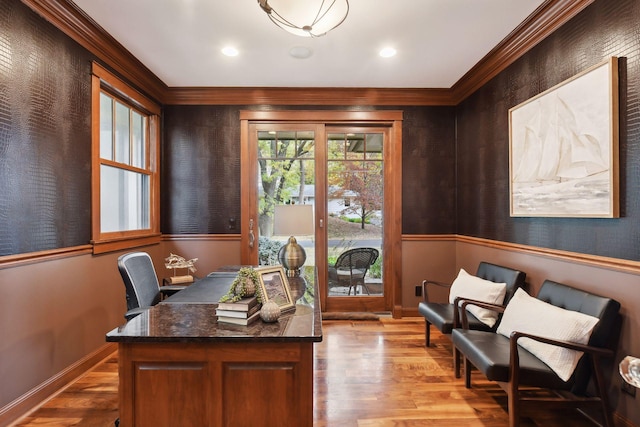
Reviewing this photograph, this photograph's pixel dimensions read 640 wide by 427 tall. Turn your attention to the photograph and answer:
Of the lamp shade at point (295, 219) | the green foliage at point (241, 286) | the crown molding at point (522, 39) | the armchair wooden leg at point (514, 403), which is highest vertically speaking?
the crown molding at point (522, 39)

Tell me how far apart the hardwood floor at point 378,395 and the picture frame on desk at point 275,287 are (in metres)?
0.91

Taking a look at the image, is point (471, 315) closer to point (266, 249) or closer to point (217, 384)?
point (217, 384)

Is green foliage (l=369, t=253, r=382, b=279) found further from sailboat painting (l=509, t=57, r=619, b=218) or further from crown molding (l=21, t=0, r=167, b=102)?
crown molding (l=21, t=0, r=167, b=102)

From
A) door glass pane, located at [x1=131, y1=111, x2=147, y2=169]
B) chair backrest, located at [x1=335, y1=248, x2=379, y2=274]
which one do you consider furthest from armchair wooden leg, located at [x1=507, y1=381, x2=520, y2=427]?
door glass pane, located at [x1=131, y1=111, x2=147, y2=169]

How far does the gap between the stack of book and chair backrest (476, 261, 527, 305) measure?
221 centimetres

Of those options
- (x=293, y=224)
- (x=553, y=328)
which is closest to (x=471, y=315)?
(x=553, y=328)

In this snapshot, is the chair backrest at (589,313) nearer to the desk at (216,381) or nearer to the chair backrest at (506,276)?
the chair backrest at (506,276)

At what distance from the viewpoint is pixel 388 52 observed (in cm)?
309

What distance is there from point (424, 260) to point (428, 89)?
2.10m

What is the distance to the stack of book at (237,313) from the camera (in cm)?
151

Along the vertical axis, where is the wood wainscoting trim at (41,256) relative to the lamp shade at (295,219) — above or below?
below

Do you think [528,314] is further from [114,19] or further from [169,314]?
[114,19]

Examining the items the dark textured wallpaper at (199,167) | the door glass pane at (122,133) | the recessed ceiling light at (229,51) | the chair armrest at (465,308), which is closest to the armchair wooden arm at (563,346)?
the chair armrest at (465,308)

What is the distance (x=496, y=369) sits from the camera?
6.21 feet
